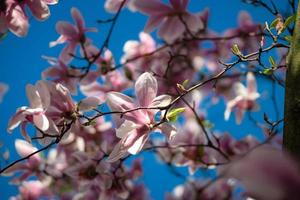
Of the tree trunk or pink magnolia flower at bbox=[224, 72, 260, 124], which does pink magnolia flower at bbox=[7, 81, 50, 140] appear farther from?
pink magnolia flower at bbox=[224, 72, 260, 124]

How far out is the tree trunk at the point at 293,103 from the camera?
540mm

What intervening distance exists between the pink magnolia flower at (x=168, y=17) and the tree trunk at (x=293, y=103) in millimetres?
467

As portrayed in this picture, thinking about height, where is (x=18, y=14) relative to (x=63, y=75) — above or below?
above

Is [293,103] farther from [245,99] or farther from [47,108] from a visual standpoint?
[245,99]

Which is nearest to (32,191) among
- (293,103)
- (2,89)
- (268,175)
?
(2,89)

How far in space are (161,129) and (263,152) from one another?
1.38ft

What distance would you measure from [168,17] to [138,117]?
512mm

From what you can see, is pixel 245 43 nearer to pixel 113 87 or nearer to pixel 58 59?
pixel 113 87

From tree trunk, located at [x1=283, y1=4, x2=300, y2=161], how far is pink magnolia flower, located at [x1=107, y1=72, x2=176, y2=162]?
212 millimetres

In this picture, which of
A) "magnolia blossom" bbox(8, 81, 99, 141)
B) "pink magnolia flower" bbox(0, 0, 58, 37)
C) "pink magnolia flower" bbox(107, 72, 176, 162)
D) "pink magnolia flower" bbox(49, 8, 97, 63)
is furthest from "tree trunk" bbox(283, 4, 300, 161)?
"pink magnolia flower" bbox(49, 8, 97, 63)

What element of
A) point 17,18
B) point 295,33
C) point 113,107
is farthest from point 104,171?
point 295,33

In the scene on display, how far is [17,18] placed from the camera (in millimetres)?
848

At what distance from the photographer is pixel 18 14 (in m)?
0.85

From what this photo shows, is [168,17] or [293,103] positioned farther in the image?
[168,17]
